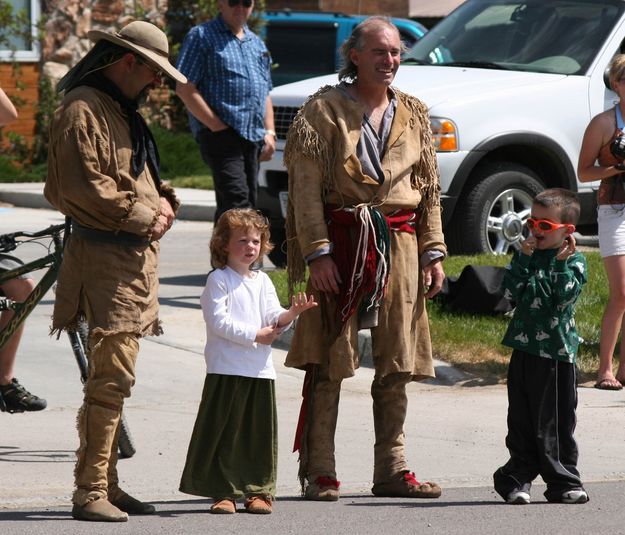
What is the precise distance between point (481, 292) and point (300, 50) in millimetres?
9927

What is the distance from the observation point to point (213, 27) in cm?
997

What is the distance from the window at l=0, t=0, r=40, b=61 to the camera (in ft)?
59.6

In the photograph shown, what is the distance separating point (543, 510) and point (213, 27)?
519cm

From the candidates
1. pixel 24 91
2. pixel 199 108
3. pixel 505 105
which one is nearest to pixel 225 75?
pixel 199 108

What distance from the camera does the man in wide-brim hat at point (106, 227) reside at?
5363mm

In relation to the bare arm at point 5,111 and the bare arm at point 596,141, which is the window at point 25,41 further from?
the bare arm at point 5,111

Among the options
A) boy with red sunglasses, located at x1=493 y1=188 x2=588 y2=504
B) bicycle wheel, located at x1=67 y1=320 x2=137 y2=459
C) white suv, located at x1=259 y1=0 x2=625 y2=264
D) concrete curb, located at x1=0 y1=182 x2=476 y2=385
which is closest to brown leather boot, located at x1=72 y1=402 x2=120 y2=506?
bicycle wheel, located at x1=67 y1=320 x2=137 y2=459

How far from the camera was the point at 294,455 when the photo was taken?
22.2 feet

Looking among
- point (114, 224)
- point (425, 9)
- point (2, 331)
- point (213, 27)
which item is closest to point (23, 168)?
point (425, 9)

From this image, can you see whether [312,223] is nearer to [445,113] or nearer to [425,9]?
[445,113]

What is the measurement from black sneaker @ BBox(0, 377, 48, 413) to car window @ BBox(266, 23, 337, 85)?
37.2 feet

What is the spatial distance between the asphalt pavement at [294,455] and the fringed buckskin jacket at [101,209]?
0.79m

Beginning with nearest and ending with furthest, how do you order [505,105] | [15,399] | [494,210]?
[15,399] < [505,105] < [494,210]

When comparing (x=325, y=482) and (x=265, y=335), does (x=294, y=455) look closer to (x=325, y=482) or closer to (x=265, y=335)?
(x=325, y=482)
